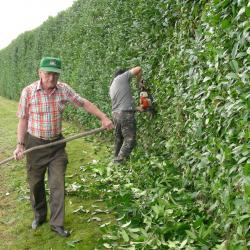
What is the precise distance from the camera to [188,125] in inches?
204

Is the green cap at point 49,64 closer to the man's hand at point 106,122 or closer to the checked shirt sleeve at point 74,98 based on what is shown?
the checked shirt sleeve at point 74,98

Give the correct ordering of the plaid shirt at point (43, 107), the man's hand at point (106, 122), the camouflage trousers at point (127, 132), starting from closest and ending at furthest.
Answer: the plaid shirt at point (43, 107) → the man's hand at point (106, 122) → the camouflage trousers at point (127, 132)

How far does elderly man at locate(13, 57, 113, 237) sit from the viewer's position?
509 cm

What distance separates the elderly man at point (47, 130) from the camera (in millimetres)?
5094

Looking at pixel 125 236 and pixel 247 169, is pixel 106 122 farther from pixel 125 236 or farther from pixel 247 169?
pixel 247 169

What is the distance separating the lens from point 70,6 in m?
14.9

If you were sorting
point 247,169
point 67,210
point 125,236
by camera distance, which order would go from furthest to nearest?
point 67,210
point 125,236
point 247,169

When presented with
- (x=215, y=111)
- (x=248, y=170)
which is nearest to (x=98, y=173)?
(x=215, y=111)

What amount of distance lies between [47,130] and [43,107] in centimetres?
29

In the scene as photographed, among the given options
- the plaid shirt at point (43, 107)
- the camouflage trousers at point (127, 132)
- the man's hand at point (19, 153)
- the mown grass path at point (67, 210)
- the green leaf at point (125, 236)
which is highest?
the plaid shirt at point (43, 107)

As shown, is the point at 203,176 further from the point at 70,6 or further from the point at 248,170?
the point at 70,6

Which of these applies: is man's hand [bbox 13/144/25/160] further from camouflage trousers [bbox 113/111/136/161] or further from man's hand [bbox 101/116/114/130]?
camouflage trousers [bbox 113/111/136/161]

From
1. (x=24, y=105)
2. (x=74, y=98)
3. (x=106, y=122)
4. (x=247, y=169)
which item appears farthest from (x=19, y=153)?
(x=247, y=169)

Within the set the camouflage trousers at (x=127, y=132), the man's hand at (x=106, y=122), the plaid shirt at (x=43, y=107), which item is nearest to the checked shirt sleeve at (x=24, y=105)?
the plaid shirt at (x=43, y=107)
